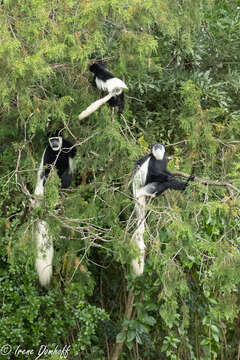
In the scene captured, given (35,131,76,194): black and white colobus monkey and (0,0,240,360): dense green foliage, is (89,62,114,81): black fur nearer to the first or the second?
(0,0,240,360): dense green foliage

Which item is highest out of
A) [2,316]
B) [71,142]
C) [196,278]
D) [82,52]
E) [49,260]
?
[82,52]

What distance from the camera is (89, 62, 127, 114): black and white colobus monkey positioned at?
3959mm

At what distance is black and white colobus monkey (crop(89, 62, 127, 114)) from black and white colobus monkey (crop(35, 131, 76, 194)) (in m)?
0.44

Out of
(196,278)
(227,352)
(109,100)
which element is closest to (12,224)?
(109,100)

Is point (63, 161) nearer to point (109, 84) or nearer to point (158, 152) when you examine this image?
point (109, 84)

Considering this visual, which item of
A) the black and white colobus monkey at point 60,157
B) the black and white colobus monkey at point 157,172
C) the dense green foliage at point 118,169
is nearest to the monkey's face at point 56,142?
the black and white colobus monkey at point 60,157

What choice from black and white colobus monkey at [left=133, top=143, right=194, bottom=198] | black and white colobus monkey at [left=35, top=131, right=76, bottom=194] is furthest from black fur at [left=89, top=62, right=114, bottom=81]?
black and white colobus monkey at [left=133, top=143, right=194, bottom=198]

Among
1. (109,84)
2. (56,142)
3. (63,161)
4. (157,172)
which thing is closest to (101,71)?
(109,84)

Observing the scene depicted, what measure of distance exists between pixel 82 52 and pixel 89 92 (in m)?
0.82

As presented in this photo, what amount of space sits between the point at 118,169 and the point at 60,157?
59 centimetres

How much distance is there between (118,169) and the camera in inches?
153

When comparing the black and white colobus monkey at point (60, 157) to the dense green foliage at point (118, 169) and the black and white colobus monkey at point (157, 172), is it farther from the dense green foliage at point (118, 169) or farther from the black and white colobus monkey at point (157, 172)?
the black and white colobus monkey at point (157, 172)

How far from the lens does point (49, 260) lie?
3.66 meters

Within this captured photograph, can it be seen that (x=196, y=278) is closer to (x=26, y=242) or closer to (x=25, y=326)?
(x=25, y=326)
